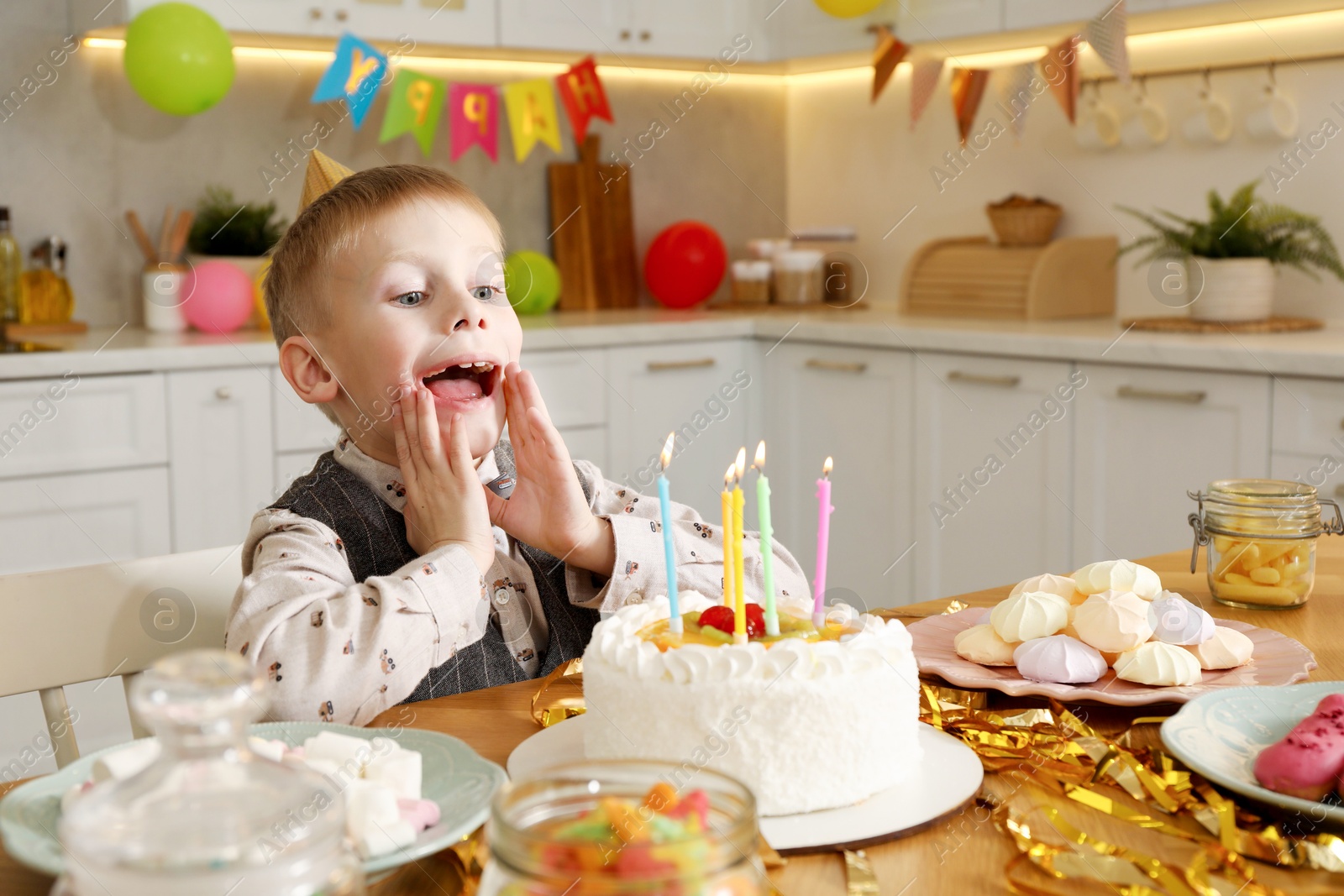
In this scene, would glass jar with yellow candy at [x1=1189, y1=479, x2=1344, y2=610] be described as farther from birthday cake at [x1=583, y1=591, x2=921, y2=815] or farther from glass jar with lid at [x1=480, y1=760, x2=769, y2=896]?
glass jar with lid at [x1=480, y1=760, x2=769, y2=896]

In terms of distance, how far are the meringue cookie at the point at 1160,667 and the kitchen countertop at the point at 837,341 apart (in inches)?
57.2

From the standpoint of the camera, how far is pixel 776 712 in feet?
2.20

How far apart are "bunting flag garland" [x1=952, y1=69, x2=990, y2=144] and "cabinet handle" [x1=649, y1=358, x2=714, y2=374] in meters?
0.83

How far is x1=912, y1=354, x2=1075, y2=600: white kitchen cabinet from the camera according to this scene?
2588 millimetres

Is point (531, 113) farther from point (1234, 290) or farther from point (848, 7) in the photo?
point (1234, 290)

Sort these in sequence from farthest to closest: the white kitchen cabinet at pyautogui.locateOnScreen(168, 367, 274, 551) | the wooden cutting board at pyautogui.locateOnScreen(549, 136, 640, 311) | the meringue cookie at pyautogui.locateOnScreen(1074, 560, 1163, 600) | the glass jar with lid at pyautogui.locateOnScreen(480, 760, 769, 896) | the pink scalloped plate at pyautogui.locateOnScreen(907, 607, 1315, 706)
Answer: the wooden cutting board at pyautogui.locateOnScreen(549, 136, 640, 311) < the white kitchen cabinet at pyautogui.locateOnScreen(168, 367, 274, 551) < the meringue cookie at pyautogui.locateOnScreen(1074, 560, 1163, 600) < the pink scalloped plate at pyautogui.locateOnScreen(907, 607, 1315, 706) < the glass jar with lid at pyautogui.locateOnScreen(480, 760, 769, 896)

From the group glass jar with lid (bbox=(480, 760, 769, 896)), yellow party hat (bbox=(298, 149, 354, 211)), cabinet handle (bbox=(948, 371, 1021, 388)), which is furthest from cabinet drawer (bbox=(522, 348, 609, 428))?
glass jar with lid (bbox=(480, 760, 769, 896))

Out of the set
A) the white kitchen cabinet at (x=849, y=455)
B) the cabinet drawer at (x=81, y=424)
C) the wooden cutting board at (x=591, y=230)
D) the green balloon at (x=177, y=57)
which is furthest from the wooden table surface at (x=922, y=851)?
the wooden cutting board at (x=591, y=230)

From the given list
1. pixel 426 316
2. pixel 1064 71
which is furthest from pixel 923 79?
pixel 426 316

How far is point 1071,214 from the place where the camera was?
10.4ft

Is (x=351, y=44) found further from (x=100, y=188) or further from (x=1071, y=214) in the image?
(x=1071, y=214)

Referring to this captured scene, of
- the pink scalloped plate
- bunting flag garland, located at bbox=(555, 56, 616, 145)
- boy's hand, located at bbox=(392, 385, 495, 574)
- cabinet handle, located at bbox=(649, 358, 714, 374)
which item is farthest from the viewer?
bunting flag garland, located at bbox=(555, 56, 616, 145)

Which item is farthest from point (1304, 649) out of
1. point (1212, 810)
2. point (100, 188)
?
point (100, 188)

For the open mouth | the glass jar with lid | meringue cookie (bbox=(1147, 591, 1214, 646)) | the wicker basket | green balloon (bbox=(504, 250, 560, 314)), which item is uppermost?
the wicker basket
